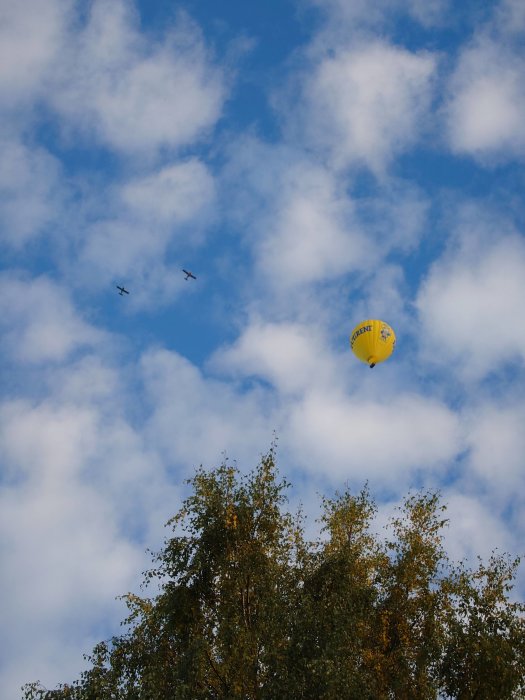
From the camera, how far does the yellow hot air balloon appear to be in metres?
48.0

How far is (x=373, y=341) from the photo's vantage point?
157ft

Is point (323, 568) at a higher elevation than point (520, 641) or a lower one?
higher

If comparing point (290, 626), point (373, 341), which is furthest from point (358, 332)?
point (290, 626)

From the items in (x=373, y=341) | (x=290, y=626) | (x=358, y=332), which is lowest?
(x=290, y=626)

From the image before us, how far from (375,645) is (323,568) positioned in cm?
418

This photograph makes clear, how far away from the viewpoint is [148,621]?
29.5 meters

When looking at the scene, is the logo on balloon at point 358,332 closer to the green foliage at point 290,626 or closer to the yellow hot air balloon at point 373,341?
the yellow hot air balloon at point 373,341

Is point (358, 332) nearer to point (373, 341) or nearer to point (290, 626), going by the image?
point (373, 341)

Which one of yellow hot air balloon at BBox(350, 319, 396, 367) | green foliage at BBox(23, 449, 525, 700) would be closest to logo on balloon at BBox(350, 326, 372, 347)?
yellow hot air balloon at BBox(350, 319, 396, 367)

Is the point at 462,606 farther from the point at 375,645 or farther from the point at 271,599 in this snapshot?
the point at 271,599

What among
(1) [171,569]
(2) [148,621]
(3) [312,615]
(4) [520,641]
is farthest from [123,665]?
(4) [520,641]

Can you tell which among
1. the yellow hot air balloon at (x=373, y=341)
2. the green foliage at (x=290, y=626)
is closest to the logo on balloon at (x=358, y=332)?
the yellow hot air balloon at (x=373, y=341)

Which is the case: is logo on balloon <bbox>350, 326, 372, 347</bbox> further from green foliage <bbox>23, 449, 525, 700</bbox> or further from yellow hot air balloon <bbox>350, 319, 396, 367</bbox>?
green foliage <bbox>23, 449, 525, 700</bbox>

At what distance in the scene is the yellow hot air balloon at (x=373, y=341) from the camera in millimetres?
47969
